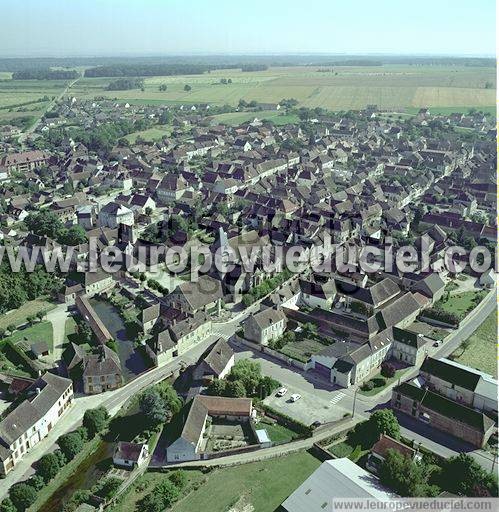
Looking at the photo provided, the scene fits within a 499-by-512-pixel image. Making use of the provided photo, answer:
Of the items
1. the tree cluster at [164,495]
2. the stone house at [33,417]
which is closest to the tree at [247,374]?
the tree cluster at [164,495]

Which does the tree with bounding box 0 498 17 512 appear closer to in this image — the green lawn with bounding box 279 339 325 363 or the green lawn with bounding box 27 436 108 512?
the green lawn with bounding box 27 436 108 512

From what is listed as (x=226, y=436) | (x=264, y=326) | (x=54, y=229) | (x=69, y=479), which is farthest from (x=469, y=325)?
(x=54, y=229)

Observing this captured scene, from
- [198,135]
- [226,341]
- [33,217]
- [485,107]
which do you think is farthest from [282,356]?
[485,107]

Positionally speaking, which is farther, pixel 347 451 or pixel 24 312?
pixel 24 312

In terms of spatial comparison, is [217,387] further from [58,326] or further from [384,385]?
[58,326]

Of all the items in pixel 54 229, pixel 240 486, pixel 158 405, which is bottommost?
pixel 240 486

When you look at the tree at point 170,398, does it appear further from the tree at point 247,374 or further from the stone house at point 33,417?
the stone house at point 33,417

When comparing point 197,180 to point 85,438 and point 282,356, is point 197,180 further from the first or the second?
point 85,438
